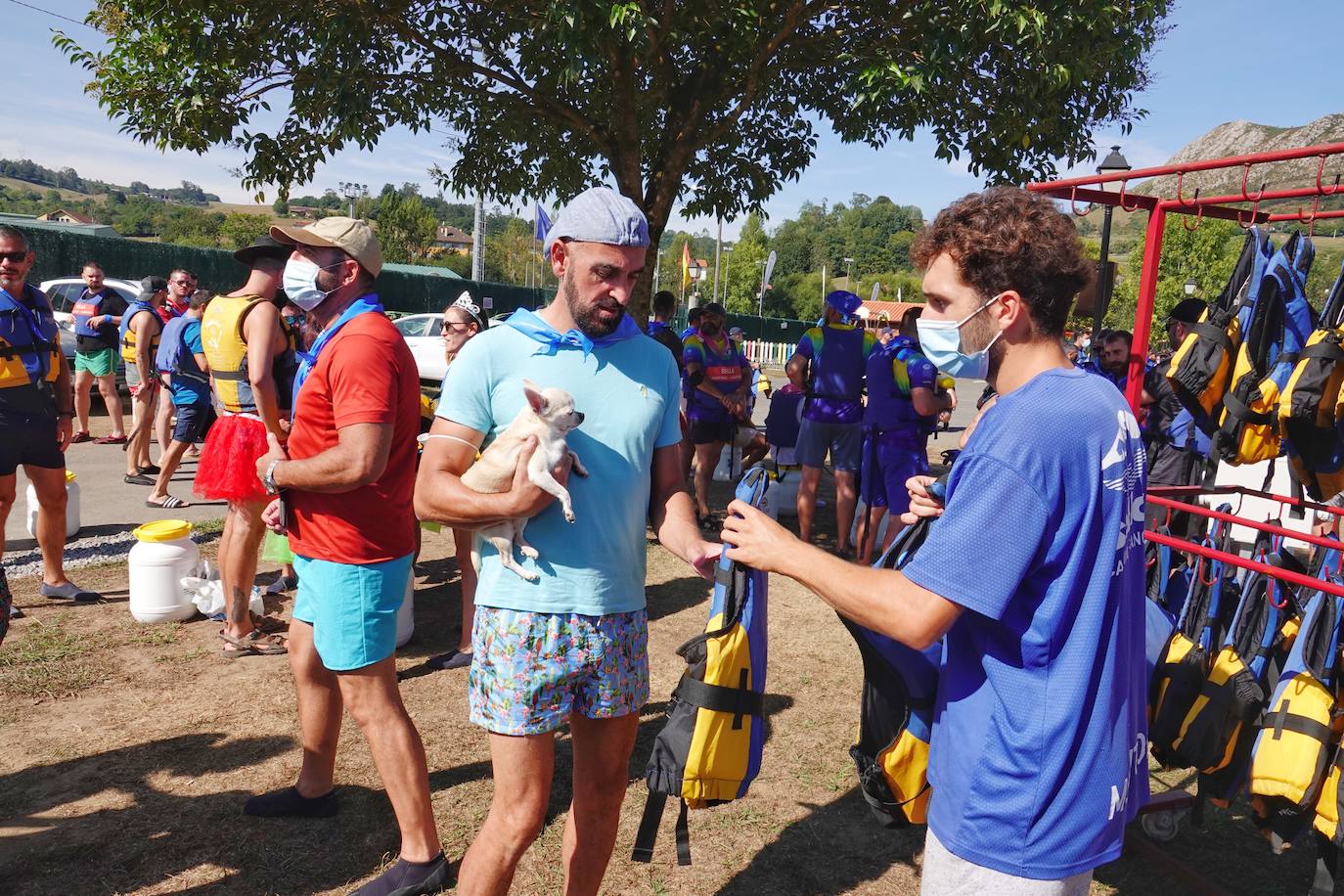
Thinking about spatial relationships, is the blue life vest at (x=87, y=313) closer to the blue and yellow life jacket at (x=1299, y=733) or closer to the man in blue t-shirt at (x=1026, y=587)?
the man in blue t-shirt at (x=1026, y=587)

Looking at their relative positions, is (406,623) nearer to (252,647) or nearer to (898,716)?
(252,647)

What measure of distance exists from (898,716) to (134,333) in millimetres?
9627

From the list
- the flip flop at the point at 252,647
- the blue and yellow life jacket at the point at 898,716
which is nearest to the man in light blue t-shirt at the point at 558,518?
the blue and yellow life jacket at the point at 898,716

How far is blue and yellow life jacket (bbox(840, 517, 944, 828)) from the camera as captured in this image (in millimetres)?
2127

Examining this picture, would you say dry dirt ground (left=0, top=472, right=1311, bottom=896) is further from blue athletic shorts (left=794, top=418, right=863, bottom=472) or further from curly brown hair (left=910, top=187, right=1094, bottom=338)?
blue athletic shorts (left=794, top=418, right=863, bottom=472)

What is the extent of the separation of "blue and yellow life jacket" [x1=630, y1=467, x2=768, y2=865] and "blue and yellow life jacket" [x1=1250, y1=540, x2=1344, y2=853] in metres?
1.56

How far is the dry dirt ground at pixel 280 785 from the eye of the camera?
3160 mm

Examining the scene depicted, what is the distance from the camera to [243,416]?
493 centimetres

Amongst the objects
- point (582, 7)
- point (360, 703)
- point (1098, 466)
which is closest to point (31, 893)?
point (360, 703)

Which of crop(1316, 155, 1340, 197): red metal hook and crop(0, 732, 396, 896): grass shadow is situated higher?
crop(1316, 155, 1340, 197): red metal hook

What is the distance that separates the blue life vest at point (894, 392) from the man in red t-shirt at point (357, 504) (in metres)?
4.35

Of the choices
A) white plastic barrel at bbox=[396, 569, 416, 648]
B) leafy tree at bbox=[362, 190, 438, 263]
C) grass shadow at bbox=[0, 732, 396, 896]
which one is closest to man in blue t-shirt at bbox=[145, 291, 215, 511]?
white plastic barrel at bbox=[396, 569, 416, 648]

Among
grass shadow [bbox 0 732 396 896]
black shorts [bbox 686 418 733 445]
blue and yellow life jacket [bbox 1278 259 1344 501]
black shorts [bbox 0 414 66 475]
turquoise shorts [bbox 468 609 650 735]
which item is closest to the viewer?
turquoise shorts [bbox 468 609 650 735]

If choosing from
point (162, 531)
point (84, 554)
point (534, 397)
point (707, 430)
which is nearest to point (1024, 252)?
point (534, 397)
